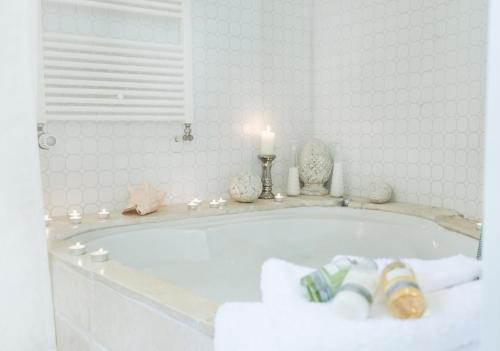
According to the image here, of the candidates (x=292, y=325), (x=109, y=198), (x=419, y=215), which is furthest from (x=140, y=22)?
(x=292, y=325)

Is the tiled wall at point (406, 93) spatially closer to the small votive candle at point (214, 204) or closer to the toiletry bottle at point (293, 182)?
Answer: the toiletry bottle at point (293, 182)

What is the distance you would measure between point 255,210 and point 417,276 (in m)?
1.46

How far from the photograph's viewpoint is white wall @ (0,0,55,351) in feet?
4.67

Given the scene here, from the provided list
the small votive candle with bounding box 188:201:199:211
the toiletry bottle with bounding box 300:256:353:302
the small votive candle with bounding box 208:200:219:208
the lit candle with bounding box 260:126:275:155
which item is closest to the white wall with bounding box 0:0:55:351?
the small votive candle with bounding box 188:201:199:211

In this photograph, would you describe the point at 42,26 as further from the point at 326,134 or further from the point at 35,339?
the point at 326,134

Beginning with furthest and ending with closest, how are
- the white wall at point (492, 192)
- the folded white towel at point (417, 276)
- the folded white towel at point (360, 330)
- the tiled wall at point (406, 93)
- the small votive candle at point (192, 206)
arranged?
the small votive candle at point (192, 206)
the tiled wall at point (406, 93)
the folded white towel at point (417, 276)
the folded white towel at point (360, 330)
the white wall at point (492, 192)

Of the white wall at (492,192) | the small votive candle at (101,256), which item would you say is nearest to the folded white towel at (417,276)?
the white wall at (492,192)

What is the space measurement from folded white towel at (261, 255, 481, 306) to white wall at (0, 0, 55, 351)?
89 centimetres

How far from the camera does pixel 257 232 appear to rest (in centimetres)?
215

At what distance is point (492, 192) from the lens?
28 centimetres

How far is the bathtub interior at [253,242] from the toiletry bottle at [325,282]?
802 millimetres

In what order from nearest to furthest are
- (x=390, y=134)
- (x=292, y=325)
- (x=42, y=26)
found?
(x=292, y=325) → (x=42, y=26) → (x=390, y=134)

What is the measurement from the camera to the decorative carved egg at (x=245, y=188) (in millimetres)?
2334

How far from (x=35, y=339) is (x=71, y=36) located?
118 centimetres
